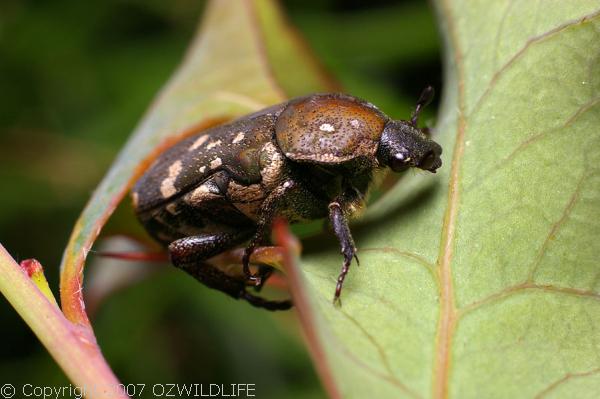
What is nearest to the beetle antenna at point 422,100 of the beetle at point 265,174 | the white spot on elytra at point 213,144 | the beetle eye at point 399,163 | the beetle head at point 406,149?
the beetle at point 265,174

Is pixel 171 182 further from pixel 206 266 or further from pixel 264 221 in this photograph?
pixel 264 221

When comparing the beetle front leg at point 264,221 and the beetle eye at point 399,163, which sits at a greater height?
the beetle eye at point 399,163

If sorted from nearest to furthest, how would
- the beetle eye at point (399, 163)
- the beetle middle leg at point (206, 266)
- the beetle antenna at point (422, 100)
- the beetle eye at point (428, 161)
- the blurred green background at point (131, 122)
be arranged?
the beetle eye at point (428, 161)
the beetle eye at point (399, 163)
the beetle middle leg at point (206, 266)
the beetle antenna at point (422, 100)
the blurred green background at point (131, 122)

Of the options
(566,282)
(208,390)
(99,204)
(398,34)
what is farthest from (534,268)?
(398,34)

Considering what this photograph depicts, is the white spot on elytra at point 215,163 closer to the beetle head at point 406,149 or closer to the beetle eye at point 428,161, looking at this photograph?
the beetle head at point 406,149

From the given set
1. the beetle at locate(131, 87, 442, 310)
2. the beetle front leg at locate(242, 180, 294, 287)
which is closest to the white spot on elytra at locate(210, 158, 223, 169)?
the beetle at locate(131, 87, 442, 310)

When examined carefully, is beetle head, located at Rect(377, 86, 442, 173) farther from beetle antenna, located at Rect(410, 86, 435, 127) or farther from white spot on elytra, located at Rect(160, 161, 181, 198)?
white spot on elytra, located at Rect(160, 161, 181, 198)

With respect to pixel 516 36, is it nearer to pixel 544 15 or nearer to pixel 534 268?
pixel 544 15
